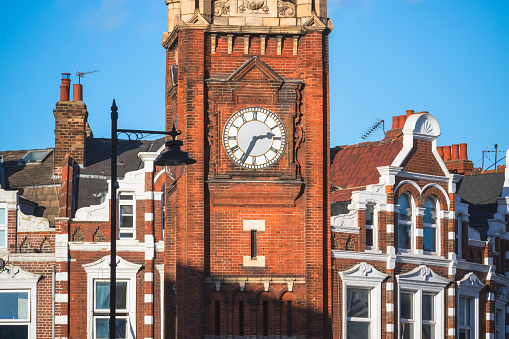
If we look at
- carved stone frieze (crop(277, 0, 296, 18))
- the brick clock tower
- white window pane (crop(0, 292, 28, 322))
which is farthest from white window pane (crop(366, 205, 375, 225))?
white window pane (crop(0, 292, 28, 322))

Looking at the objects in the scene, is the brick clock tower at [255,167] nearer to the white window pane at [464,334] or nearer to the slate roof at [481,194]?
the white window pane at [464,334]

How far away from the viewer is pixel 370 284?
1909 inches

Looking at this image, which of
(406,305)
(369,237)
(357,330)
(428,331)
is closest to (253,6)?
(369,237)

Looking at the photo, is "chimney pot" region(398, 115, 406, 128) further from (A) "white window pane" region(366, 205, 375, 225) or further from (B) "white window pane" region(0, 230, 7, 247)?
(B) "white window pane" region(0, 230, 7, 247)

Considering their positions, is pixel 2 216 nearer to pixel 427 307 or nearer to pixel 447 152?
pixel 427 307

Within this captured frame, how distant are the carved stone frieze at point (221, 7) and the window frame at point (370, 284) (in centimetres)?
1013

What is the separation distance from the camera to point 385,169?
4888cm

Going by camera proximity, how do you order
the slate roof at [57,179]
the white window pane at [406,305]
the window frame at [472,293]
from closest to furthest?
the white window pane at [406,305] → the window frame at [472,293] → the slate roof at [57,179]

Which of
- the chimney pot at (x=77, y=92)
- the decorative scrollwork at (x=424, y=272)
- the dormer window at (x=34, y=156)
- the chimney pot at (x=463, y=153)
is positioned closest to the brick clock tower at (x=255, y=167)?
the decorative scrollwork at (x=424, y=272)

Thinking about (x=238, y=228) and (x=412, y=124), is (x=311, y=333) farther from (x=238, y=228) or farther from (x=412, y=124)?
(x=412, y=124)

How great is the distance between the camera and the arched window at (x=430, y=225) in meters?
50.4

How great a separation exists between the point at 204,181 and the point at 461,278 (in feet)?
40.6

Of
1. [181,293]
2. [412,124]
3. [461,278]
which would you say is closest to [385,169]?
[412,124]

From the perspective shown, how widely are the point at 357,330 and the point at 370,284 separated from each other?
172 cm
